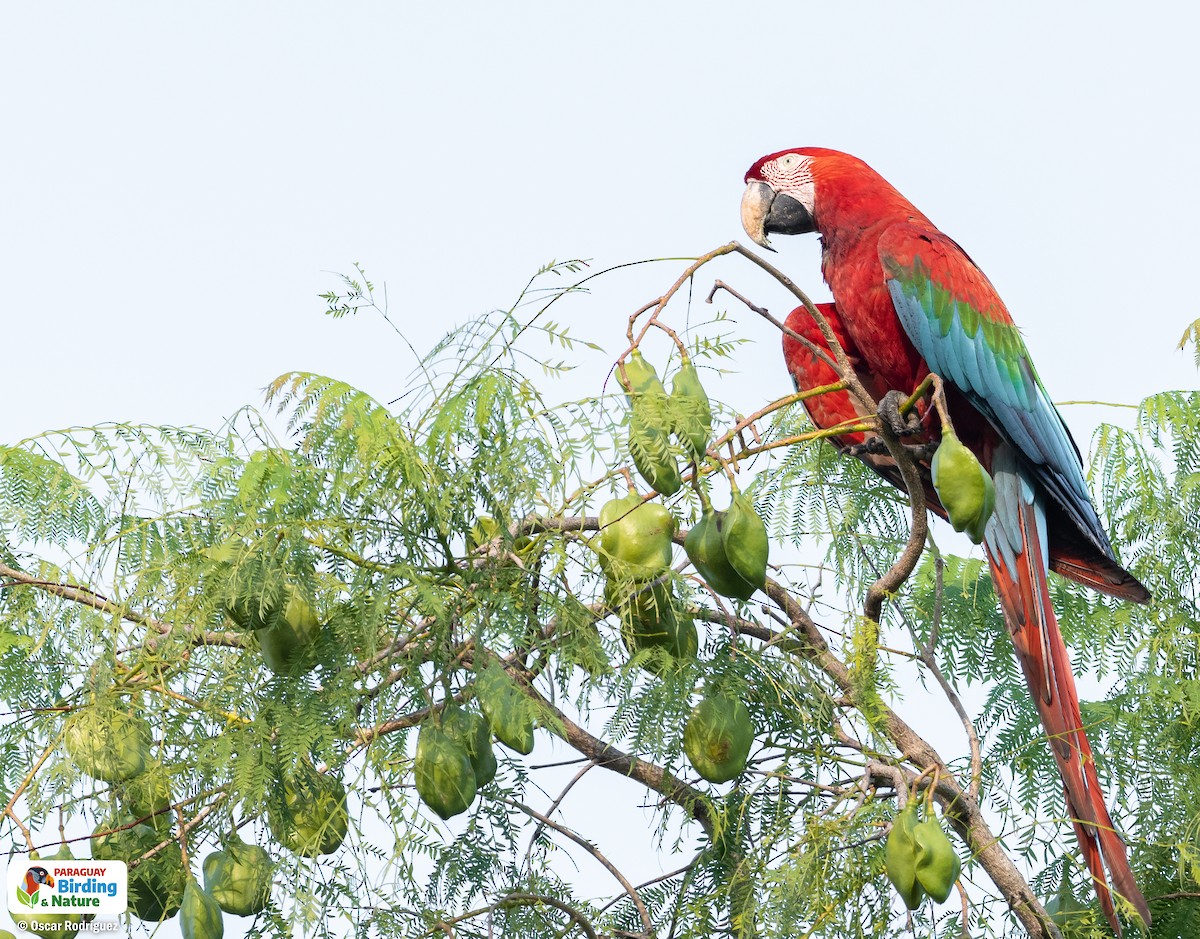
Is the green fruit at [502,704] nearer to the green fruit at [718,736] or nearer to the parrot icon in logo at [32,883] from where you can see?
the green fruit at [718,736]

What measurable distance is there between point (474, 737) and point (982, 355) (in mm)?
1812

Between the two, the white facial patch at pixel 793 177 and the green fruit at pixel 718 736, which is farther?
the white facial patch at pixel 793 177

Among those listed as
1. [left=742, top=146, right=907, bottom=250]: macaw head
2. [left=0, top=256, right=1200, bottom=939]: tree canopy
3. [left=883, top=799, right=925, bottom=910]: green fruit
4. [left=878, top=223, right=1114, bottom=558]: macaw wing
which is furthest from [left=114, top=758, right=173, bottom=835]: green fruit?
[left=742, top=146, right=907, bottom=250]: macaw head

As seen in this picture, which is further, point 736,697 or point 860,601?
point 860,601

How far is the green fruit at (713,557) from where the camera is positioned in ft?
5.47

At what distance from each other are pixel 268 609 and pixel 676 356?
2.03ft

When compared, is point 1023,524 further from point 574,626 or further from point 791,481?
point 574,626

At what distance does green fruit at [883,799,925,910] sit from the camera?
1686 mm

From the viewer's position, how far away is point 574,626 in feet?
5.56

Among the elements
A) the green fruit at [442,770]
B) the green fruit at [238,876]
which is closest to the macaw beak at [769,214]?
the green fruit at [442,770]

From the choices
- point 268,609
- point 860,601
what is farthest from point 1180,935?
point 268,609

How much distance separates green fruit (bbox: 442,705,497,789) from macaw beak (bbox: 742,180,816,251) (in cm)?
223

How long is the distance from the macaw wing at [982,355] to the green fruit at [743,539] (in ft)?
4.92

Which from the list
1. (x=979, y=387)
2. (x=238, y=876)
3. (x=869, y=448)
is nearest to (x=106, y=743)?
(x=238, y=876)
